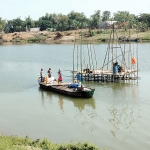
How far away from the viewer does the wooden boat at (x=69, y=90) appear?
2098cm

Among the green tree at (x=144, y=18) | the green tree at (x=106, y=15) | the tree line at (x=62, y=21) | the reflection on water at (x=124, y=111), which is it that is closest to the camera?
the reflection on water at (x=124, y=111)

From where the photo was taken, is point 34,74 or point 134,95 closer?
point 134,95

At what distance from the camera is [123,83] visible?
85.6 feet

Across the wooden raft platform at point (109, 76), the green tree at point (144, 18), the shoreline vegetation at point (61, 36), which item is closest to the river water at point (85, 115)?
the wooden raft platform at point (109, 76)

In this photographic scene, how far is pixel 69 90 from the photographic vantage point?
22.0 meters

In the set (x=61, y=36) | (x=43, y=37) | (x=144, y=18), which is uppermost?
(x=144, y=18)

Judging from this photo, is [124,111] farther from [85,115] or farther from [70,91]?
[70,91]

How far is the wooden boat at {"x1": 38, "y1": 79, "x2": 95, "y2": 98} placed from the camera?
826 inches

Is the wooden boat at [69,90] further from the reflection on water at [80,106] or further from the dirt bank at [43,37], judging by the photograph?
the dirt bank at [43,37]

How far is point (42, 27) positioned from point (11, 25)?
15.7 metres

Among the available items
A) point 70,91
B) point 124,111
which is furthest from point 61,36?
point 124,111

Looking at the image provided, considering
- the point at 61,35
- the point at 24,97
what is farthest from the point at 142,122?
the point at 61,35

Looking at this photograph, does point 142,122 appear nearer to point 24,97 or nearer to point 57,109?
point 57,109

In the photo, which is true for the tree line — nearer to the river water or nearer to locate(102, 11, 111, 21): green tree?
locate(102, 11, 111, 21): green tree
